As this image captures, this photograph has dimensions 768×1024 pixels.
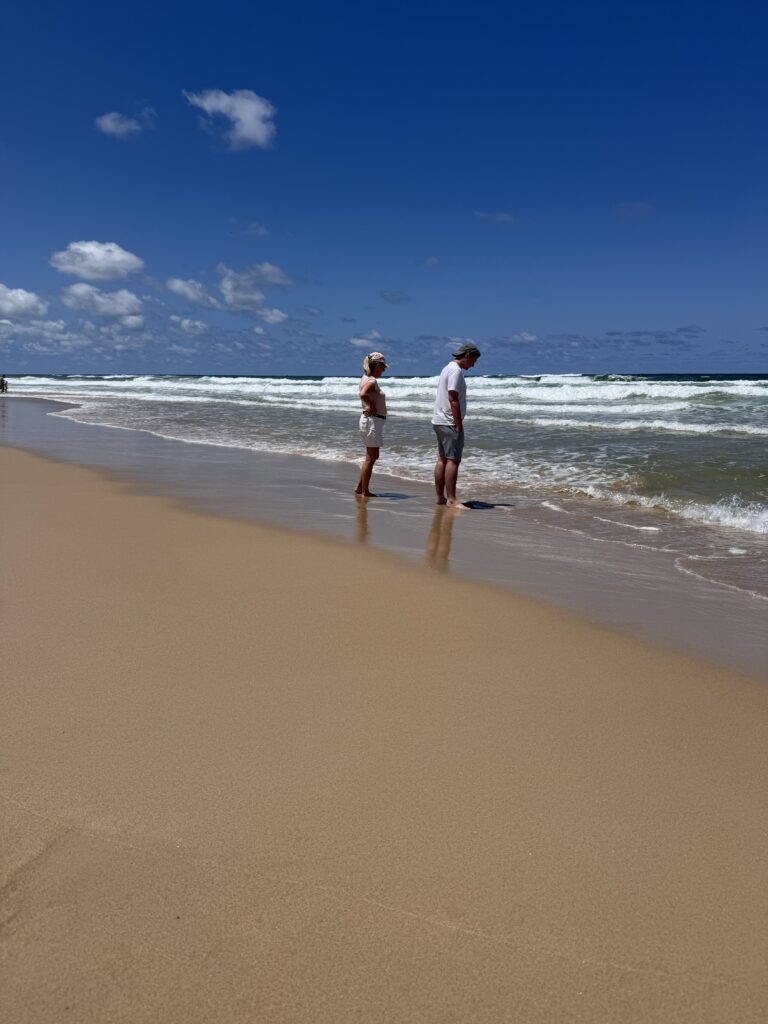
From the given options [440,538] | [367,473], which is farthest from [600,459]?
[440,538]

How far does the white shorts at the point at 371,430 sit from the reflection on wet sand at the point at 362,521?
62 centimetres

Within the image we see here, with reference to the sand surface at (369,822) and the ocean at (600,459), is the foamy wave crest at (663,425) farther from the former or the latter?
the sand surface at (369,822)

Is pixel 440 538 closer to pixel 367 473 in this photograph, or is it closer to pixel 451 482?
pixel 451 482

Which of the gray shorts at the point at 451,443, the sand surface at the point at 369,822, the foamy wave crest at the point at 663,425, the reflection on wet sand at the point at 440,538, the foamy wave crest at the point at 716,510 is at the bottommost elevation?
the sand surface at the point at 369,822

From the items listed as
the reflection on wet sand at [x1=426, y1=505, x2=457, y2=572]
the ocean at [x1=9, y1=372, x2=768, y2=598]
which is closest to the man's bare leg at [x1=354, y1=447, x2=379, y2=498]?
the reflection on wet sand at [x1=426, y1=505, x2=457, y2=572]

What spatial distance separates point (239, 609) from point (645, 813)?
226cm

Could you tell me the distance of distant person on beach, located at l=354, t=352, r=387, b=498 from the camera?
26.8 ft

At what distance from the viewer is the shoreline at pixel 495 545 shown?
3.93 m

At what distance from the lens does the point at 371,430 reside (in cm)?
839

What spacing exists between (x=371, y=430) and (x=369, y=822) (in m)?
6.63

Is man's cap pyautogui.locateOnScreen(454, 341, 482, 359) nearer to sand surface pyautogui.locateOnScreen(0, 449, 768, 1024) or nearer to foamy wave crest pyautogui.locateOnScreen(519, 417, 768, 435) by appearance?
sand surface pyautogui.locateOnScreen(0, 449, 768, 1024)

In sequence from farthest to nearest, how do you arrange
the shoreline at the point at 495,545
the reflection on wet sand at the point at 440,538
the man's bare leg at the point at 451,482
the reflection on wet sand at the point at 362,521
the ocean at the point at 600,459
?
1. the man's bare leg at the point at 451,482
2. the ocean at the point at 600,459
3. the reflection on wet sand at the point at 362,521
4. the reflection on wet sand at the point at 440,538
5. the shoreline at the point at 495,545

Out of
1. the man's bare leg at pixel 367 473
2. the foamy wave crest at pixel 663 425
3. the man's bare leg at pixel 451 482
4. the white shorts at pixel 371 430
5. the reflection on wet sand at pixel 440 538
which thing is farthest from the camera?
the foamy wave crest at pixel 663 425

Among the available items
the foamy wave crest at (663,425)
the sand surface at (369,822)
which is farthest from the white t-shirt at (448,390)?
the foamy wave crest at (663,425)
